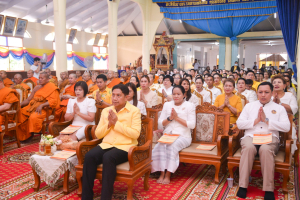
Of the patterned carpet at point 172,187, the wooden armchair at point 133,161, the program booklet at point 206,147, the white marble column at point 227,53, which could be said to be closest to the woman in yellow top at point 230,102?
the program booklet at point 206,147

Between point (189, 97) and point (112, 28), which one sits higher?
point (112, 28)

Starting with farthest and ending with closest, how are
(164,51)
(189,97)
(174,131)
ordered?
(164,51) < (189,97) < (174,131)

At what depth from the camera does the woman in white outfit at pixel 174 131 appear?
11.7ft

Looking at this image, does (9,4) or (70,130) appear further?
(9,4)

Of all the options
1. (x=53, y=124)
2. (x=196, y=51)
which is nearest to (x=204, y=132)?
(x=53, y=124)

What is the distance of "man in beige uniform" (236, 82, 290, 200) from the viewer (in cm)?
307

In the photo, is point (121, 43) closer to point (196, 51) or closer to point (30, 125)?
point (196, 51)

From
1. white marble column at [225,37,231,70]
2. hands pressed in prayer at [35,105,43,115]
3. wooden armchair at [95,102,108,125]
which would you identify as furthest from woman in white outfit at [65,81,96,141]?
white marble column at [225,37,231,70]

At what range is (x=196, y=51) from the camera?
1078 inches

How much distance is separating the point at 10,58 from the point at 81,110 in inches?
472

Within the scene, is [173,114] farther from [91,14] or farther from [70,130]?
[91,14]

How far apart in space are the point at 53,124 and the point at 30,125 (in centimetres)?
175

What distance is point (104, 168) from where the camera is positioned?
2.85 meters

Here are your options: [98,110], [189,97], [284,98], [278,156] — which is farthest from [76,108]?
[284,98]
